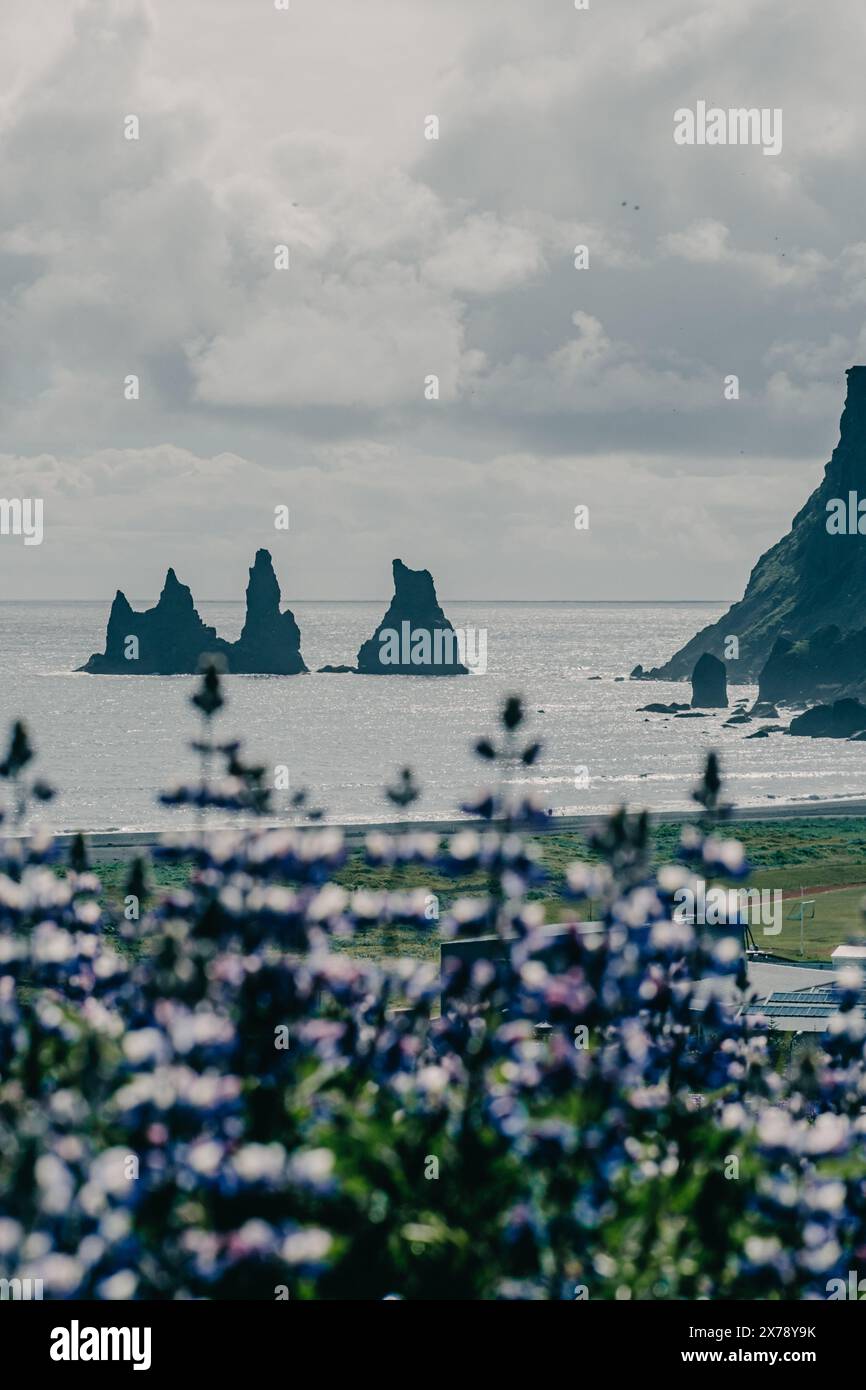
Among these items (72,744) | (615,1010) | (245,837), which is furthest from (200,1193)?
(72,744)

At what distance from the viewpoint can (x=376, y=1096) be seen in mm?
6488

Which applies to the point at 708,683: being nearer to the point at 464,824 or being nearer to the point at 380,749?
the point at 380,749

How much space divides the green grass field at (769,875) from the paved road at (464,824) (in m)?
2.06

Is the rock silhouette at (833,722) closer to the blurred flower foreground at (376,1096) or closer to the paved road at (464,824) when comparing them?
the paved road at (464,824)

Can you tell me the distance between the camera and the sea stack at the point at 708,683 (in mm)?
177500

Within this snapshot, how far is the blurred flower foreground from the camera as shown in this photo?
4980mm

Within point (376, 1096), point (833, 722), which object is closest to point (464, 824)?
point (376, 1096)

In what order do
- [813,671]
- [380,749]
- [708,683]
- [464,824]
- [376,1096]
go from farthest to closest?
[813,671]
[708,683]
[380,749]
[464,824]
[376,1096]

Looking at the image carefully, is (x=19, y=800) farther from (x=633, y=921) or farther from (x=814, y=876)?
(x=814, y=876)

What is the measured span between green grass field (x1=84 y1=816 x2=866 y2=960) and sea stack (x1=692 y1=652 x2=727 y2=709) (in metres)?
91.3

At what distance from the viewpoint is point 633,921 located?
231 inches

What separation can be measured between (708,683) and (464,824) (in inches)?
4048

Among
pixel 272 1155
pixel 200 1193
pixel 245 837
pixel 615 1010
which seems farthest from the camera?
pixel 615 1010
